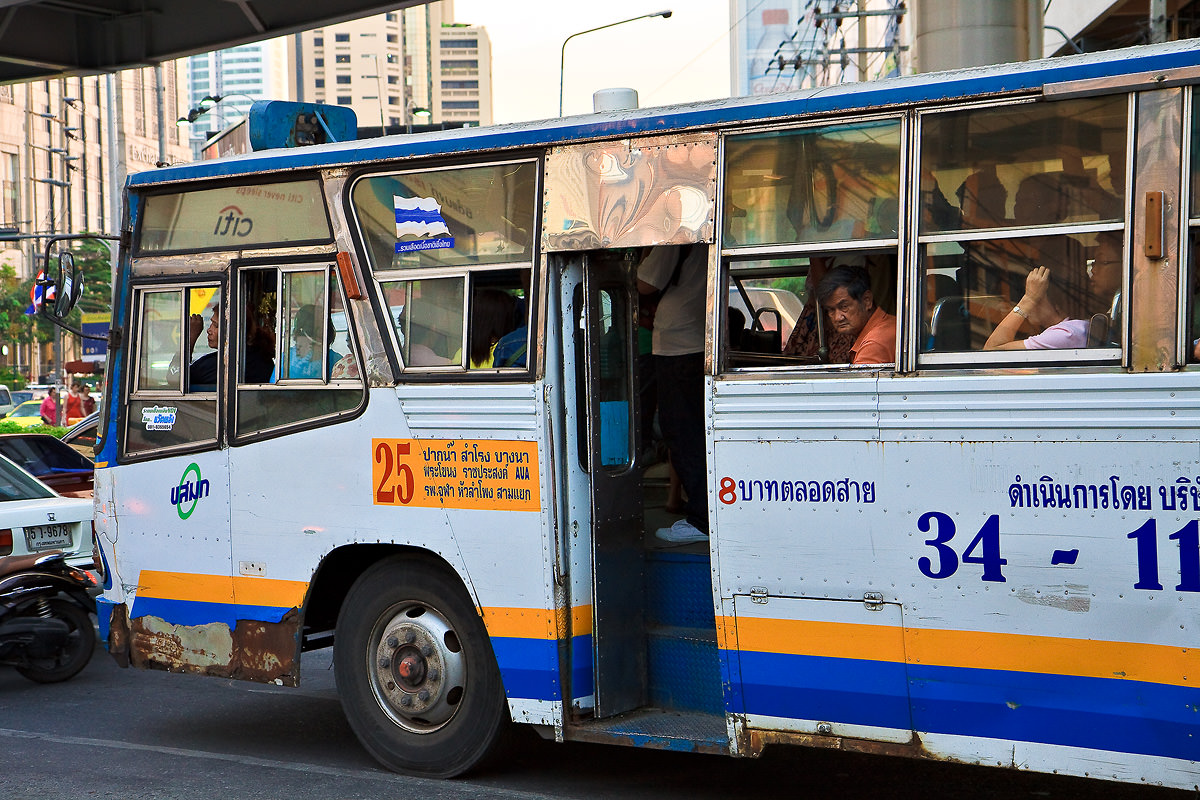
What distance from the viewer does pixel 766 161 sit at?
528 centimetres

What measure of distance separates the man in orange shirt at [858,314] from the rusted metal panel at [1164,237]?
904mm

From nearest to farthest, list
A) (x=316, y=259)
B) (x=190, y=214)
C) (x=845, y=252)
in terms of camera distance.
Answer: (x=845, y=252), (x=316, y=259), (x=190, y=214)

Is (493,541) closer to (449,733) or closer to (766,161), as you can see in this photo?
(449,733)

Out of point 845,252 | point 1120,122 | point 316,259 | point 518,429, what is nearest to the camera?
point 1120,122

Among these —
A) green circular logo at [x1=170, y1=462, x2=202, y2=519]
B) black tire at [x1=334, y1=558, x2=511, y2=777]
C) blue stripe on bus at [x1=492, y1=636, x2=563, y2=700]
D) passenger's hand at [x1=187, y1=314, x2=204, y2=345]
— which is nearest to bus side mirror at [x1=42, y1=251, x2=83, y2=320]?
passenger's hand at [x1=187, y1=314, x2=204, y2=345]

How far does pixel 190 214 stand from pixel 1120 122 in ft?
15.1

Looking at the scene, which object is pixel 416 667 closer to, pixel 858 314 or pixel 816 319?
pixel 816 319

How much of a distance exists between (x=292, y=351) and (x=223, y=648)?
5.18 ft

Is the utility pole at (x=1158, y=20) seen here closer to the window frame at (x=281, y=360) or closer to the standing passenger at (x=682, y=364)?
the standing passenger at (x=682, y=364)

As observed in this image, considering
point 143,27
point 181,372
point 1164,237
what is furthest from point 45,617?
point 143,27

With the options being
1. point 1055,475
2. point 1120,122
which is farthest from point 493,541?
point 1120,122

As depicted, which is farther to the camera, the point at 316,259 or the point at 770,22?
the point at 770,22

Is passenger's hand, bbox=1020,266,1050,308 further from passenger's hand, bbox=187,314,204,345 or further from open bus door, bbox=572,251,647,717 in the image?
passenger's hand, bbox=187,314,204,345

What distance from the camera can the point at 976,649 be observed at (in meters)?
4.82
